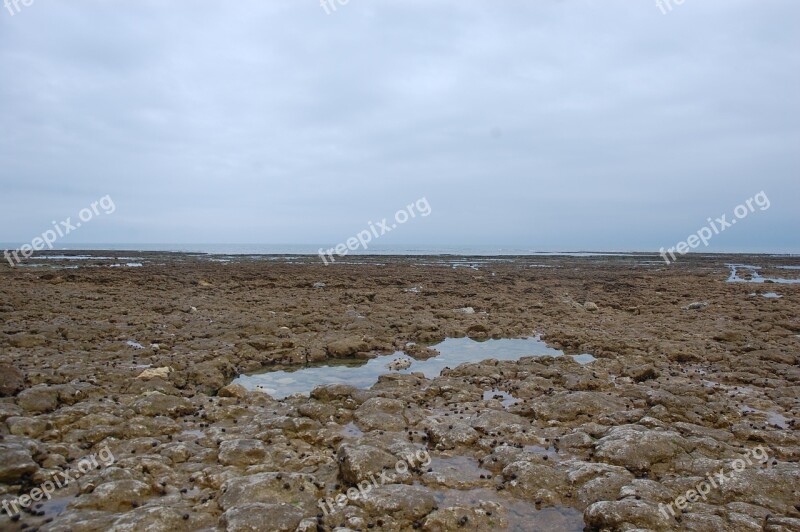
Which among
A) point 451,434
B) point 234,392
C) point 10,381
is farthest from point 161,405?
point 451,434

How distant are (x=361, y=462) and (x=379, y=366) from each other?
387 inches

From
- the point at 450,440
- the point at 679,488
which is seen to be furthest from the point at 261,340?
the point at 679,488

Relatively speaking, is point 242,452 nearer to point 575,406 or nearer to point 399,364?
point 575,406

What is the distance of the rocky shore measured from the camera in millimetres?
7656

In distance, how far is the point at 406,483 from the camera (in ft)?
28.8

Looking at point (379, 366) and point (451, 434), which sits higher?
point (451, 434)

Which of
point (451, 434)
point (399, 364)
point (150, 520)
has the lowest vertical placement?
point (399, 364)

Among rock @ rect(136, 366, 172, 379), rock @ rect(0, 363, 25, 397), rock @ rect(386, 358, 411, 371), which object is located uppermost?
rock @ rect(0, 363, 25, 397)

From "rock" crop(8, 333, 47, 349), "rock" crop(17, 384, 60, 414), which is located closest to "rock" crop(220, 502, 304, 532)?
"rock" crop(17, 384, 60, 414)

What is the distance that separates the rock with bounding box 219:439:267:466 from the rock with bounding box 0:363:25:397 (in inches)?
265

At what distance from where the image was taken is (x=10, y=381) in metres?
12.0

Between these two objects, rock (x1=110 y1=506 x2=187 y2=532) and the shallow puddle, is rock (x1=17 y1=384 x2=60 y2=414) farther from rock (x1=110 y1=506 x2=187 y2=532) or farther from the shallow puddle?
rock (x1=110 y1=506 x2=187 y2=532)

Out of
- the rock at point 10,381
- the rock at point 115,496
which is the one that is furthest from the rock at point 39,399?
the rock at point 115,496

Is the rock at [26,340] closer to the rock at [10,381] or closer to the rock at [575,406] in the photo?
the rock at [10,381]
